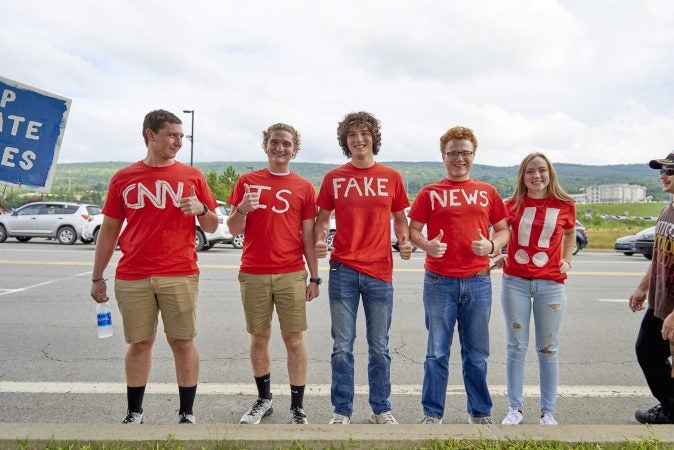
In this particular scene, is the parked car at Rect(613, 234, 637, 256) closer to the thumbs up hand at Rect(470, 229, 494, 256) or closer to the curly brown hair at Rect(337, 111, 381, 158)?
the thumbs up hand at Rect(470, 229, 494, 256)

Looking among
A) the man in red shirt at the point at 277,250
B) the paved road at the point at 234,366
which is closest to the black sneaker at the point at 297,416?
the man in red shirt at the point at 277,250

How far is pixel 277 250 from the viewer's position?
11.1 feet

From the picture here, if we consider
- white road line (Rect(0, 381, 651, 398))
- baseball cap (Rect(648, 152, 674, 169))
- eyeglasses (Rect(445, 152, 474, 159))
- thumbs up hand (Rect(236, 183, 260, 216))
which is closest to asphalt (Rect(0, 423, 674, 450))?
thumbs up hand (Rect(236, 183, 260, 216))

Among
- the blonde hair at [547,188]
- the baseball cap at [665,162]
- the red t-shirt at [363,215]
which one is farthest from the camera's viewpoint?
the blonde hair at [547,188]

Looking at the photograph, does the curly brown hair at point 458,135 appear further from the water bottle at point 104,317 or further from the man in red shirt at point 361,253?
the water bottle at point 104,317

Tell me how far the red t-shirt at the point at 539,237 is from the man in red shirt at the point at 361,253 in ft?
2.40

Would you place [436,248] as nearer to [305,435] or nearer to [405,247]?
[405,247]

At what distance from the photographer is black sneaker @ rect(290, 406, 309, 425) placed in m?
3.34

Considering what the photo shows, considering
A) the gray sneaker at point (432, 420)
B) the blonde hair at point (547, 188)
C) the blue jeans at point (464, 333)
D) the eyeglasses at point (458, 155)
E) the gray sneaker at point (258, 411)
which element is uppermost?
the eyeglasses at point (458, 155)

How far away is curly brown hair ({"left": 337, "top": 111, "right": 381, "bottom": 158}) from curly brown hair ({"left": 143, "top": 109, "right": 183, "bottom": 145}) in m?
1.05

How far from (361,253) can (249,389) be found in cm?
160

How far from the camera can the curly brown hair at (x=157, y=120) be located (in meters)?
3.15

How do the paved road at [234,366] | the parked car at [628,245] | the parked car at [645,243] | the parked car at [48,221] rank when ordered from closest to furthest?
the paved road at [234,366] < the parked car at [645,243] < the parked car at [628,245] < the parked car at [48,221]

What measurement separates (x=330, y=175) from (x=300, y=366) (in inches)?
50.5
